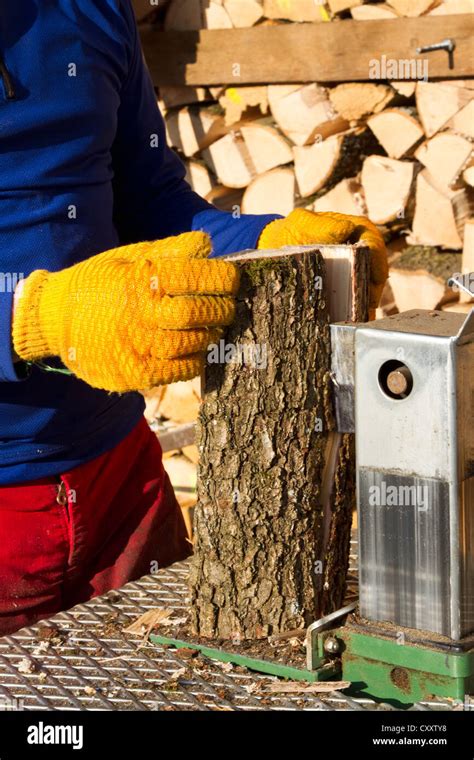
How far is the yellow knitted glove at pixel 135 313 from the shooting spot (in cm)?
168

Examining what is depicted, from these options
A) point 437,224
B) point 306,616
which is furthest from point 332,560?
point 437,224

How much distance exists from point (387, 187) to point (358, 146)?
7.0 inches

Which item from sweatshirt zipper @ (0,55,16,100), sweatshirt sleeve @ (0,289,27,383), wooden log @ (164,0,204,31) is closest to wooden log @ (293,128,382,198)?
wooden log @ (164,0,204,31)

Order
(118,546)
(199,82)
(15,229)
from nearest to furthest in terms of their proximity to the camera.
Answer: (15,229) → (118,546) → (199,82)

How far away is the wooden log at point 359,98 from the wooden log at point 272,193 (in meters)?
0.29

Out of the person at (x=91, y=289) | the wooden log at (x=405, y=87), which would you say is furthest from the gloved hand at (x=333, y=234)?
the wooden log at (x=405, y=87)

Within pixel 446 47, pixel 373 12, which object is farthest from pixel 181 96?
pixel 446 47

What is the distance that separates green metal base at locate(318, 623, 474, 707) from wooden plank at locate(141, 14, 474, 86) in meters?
2.29

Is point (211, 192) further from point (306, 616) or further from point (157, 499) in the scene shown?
point (306, 616)

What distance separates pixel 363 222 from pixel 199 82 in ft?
6.75

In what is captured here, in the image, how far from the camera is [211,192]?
4199 mm

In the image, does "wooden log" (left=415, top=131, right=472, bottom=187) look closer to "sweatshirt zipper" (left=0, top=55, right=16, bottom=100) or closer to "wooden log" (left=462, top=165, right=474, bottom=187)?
"wooden log" (left=462, top=165, right=474, bottom=187)

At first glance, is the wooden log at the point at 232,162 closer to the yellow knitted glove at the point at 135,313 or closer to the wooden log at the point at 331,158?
the wooden log at the point at 331,158
